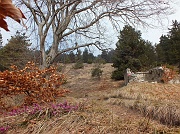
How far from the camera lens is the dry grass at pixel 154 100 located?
216 inches

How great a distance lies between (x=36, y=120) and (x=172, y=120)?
452 cm

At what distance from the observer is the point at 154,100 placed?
274 inches

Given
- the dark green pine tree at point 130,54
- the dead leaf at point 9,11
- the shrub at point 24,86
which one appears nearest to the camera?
the dead leaf at point 9,11

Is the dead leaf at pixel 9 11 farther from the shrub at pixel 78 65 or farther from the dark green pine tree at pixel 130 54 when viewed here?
→ the shrub at pixel 78 65

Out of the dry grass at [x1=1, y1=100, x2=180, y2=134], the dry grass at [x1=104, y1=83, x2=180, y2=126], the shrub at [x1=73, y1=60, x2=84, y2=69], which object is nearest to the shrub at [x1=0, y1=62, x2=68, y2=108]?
the dry grass at [x1=1, y1=100, x2=180, y2=134]

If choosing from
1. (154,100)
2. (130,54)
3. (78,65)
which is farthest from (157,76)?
(78,65)

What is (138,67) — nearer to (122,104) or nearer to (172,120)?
(122,104)

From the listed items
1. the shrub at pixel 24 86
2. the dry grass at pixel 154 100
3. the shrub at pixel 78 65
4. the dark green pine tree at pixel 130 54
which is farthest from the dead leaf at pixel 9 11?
the shrub at pixel 78 65

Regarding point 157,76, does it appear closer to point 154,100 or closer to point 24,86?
point 154,100

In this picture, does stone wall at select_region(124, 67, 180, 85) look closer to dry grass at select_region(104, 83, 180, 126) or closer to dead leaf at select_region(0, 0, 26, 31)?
dry grass at select_region(104, 83, 180, 126)

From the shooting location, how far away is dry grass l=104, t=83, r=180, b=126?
550 cm

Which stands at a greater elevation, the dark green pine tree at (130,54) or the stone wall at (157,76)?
the dark green pine tree at (130,54)

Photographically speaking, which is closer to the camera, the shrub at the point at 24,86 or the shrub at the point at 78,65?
the shrub at the point at 24,86

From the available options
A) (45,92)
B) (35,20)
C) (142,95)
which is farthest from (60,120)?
(35,20)
